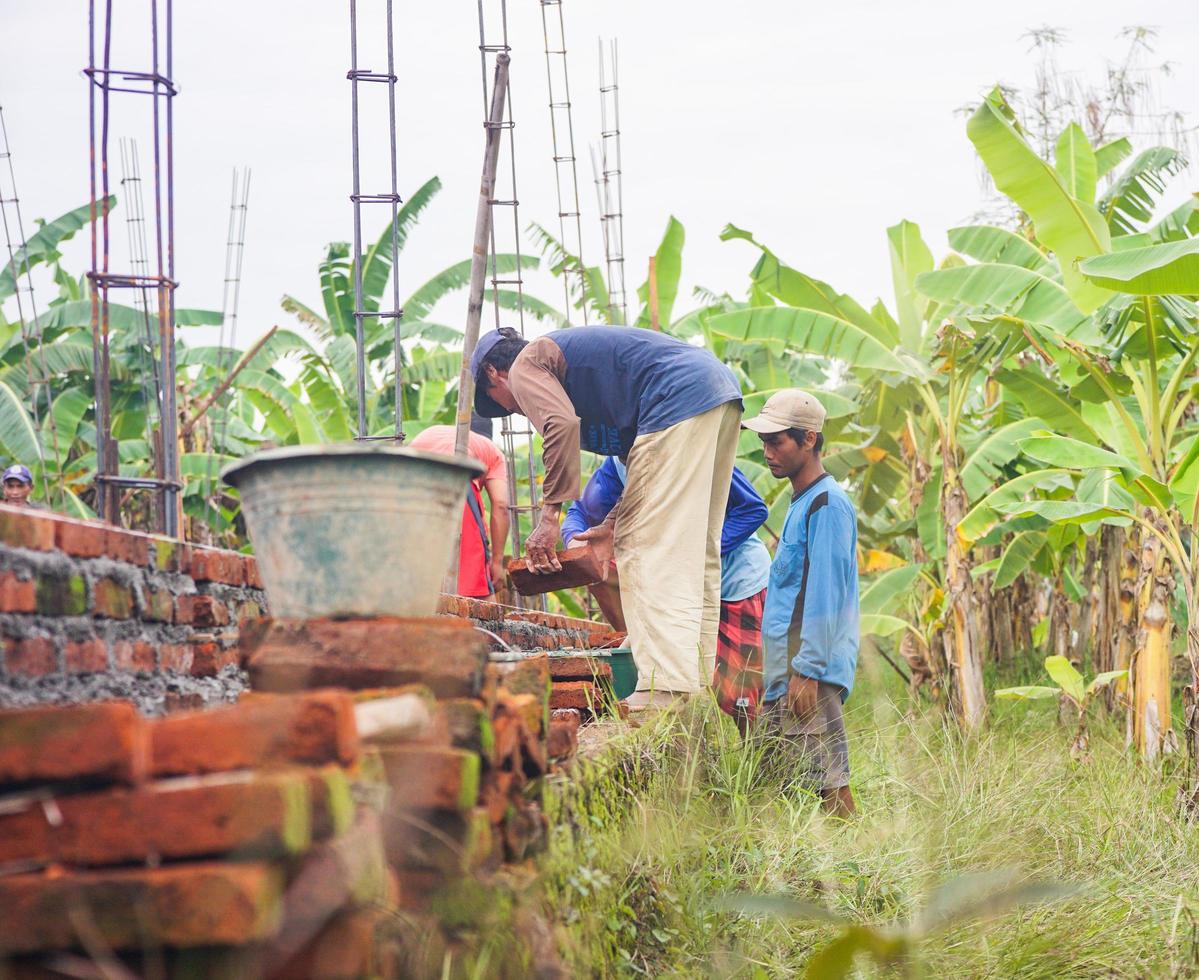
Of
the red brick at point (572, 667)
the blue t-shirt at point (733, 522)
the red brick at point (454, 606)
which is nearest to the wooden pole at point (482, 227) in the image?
the blue t-shirt at point (733, 522)

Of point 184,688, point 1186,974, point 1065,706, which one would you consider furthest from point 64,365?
point 1186,974

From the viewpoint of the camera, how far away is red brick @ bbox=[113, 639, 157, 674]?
2.78 metres

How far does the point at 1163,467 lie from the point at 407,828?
6869mm

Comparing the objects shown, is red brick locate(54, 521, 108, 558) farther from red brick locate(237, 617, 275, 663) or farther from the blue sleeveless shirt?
the blue sleeveless shirt

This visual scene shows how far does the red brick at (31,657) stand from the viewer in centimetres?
231

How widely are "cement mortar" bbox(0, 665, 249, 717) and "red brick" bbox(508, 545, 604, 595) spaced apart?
1.39m

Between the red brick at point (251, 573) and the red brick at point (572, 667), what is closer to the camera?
the red brick at point (251, 573)

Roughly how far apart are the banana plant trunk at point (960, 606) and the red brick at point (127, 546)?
7.22 m

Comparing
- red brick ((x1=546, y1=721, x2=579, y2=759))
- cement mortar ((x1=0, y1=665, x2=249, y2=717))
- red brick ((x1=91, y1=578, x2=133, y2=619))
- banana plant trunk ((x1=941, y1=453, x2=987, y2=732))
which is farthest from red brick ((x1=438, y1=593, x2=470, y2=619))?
banana plant trunk ((x1=941, y1=453, x2=987, y2=732))

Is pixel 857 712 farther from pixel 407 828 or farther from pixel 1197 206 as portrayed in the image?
pixel 407 828

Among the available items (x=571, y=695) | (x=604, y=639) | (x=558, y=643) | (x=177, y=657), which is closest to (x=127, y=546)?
(x=177, y=657)

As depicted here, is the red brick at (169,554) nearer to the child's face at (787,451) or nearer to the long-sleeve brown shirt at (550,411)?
the long-sleeve brown shirt at (550,411)

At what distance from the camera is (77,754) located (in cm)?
165

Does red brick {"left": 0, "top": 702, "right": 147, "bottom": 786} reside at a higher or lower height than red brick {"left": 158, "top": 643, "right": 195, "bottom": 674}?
higher
